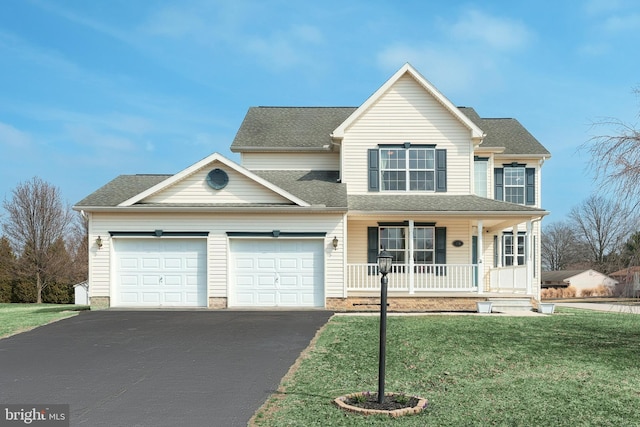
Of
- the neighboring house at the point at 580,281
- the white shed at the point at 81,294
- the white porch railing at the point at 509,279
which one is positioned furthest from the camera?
the neighboring house at the point at 580,281

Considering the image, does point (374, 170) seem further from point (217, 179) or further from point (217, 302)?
point (217, 302)

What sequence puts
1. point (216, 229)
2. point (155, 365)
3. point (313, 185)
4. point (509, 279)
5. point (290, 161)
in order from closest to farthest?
1. point (155, 365)
2. point (216, 229)
3. point (313, 185)
4. point (509, 279)
5. point (290, 161)

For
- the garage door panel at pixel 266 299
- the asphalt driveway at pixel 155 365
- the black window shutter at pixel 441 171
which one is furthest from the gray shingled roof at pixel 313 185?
the asphalt driveway at pixel 155 365

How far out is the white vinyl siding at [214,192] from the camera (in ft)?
65.7

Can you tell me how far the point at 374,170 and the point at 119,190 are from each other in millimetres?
8855

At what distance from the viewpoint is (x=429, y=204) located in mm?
21094

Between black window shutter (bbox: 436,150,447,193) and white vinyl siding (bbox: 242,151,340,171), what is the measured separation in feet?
13.3

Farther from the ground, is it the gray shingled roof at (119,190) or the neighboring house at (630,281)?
the gray shingled roof at (119,190)

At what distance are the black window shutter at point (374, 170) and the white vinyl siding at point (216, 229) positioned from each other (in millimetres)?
2883

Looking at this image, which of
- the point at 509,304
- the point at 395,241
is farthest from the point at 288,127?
the point at 509,304

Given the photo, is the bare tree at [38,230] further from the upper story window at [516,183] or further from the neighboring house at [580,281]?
the neighboring house at [580,281]

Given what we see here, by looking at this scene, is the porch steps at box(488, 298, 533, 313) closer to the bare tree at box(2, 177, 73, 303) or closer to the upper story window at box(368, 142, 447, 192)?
the upper story window at box(368, 142, 447, 192)

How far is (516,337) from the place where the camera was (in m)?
13.9

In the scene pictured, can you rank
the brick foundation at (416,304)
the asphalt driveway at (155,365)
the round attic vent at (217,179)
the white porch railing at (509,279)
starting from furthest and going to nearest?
the white porch railing at (509,279) → the brick foundation at (416,304) → the round attic vent at (217,179) → the asphalt driveway at (155,365)
